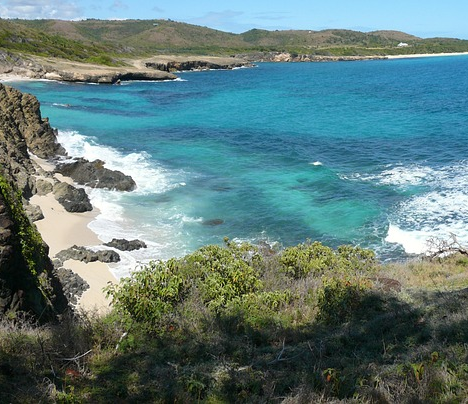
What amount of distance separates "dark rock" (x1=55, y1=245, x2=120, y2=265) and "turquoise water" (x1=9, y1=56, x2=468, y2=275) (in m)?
0.58

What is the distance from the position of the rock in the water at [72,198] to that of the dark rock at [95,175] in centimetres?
194

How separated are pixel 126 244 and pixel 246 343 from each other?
11.8m

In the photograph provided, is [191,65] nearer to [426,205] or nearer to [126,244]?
A: [426,205]

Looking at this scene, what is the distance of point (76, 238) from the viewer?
19719mm

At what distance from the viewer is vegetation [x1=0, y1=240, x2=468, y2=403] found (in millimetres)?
5977

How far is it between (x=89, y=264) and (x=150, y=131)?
27207mm

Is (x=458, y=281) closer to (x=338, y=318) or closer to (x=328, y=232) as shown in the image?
(x=338, y=318)

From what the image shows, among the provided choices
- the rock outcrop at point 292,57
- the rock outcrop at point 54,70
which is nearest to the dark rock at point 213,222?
the rock outcrop at point 54,70

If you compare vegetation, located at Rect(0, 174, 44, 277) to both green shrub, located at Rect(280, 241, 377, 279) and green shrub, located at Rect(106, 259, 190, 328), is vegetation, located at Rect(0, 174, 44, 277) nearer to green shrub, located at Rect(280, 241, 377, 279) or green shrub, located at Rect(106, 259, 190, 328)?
green shrub, located at Rect(106, 259, 190, 328)

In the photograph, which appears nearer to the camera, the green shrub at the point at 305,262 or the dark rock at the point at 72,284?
the green shrub at the point at 305,262

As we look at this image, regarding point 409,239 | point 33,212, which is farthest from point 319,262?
point 33,212

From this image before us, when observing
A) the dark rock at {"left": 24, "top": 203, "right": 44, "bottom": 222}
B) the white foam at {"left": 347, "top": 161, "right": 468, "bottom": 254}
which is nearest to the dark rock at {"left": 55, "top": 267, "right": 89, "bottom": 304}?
the dark rock at {"left": 24, "top": 203, "right": 44, "bottom": 222}

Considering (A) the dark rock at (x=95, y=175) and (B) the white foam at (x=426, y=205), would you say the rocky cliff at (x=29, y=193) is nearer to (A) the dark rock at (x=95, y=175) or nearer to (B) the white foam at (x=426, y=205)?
(A) the dark rock at (x=95, y=175)

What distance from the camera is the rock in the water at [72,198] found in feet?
75.0
